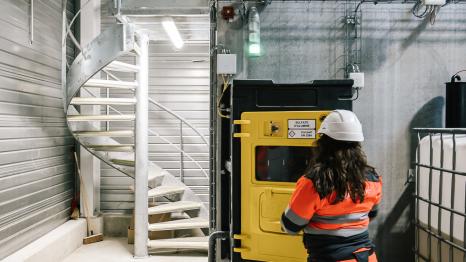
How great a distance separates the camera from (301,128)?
2557 mm

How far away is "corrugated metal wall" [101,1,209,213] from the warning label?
3.74m

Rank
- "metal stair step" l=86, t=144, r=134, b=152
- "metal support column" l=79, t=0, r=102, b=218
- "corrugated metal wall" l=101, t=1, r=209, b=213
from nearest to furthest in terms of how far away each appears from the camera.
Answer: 1. "metal stair step" l=86, t=144, r=134, b=152
2. "metal support column" l=79, t=0, r=102, b=218
3. "corrugated metal wall" l=101, t=1, r=209, b=213

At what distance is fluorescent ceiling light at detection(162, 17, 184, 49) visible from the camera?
500 centimetres

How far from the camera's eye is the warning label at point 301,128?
8.35 feet

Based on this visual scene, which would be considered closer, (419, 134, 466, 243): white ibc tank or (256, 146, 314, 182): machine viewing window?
(256, 146, 314, 182): machine viewing window

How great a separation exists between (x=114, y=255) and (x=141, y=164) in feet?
4.19

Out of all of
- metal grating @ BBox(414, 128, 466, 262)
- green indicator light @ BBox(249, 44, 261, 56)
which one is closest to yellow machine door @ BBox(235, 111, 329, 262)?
green indicator light @ BBox(249, 44, 261, 56)

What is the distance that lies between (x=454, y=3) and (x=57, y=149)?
5.24m

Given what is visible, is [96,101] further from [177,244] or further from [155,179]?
[177,244]

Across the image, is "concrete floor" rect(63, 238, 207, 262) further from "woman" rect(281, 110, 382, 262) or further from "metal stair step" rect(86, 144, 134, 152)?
"woman" rect(281, 110, 382, 262)

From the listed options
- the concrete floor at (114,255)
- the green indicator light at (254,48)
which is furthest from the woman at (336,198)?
the concrete floor at (114,255)

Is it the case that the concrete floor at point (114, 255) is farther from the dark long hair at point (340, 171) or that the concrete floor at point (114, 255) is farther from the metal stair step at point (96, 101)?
the dark long hair at point (340, 171)

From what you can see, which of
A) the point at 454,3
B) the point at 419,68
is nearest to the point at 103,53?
the point at 419,68

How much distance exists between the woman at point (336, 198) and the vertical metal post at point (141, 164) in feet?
11.2
